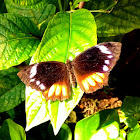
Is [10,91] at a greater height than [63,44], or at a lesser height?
lesser

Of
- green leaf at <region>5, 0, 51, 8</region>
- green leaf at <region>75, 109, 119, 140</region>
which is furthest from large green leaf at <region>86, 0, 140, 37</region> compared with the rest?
green leaf at <region>75, 109, 119, 140</region>

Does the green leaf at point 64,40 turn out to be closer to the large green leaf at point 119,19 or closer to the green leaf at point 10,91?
the large green leaf at point 119,19

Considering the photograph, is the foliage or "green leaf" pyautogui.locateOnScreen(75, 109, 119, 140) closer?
the foliage

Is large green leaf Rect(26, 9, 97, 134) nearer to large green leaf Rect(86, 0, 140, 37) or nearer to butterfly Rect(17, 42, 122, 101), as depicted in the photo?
butterfly Rect(17, 42, 122, 101)

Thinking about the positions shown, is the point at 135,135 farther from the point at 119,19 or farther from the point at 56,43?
the point at 56,43

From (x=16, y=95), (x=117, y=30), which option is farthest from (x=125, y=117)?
(x=16, y=95)

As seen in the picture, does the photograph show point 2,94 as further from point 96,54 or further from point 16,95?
point 96,54

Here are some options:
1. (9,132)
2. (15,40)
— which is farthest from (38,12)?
(9,132)
